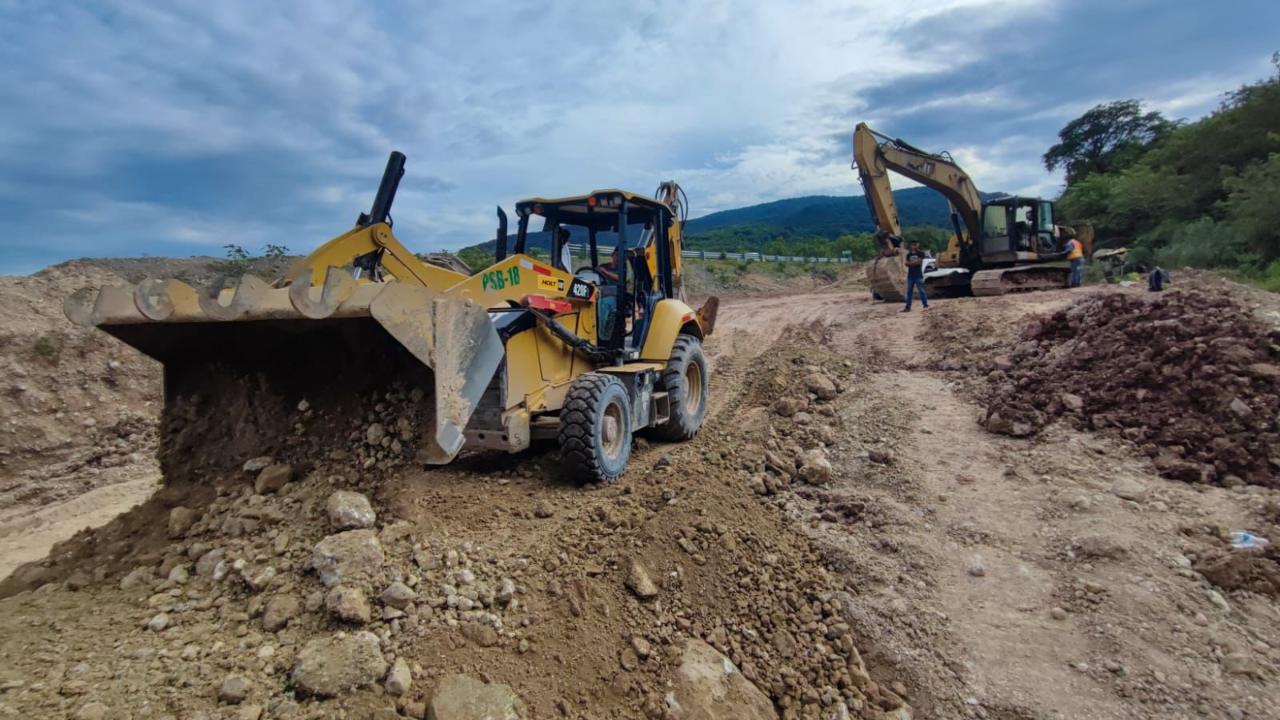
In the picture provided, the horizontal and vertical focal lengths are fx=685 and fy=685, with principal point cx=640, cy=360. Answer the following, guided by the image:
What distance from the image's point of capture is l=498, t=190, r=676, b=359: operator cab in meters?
5.97

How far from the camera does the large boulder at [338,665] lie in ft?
8.50

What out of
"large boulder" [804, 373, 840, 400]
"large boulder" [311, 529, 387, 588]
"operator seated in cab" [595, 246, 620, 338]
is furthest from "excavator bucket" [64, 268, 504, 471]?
"large boulder" [804, 373, 840, 400]

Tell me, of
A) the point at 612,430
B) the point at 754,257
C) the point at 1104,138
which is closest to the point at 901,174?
the point at 612,430

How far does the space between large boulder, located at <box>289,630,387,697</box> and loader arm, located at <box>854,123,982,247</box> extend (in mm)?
14028

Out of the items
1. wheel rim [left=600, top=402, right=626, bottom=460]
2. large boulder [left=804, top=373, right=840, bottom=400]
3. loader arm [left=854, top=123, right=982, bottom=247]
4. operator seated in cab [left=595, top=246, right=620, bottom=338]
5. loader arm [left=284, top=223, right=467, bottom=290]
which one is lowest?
large boulder [left=804, top=373, right=840, bottom=400]

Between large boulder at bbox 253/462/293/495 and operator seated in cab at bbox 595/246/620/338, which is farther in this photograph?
operator seated in cab at bbox 595/246/620/338

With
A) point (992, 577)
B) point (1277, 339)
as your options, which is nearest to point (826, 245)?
point (1277, 339)

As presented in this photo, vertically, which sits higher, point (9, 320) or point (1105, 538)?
point (9, 320)

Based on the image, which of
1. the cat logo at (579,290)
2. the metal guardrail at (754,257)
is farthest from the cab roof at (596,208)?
the metal guardrail at (754,257)

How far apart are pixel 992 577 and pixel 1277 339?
3931 mm

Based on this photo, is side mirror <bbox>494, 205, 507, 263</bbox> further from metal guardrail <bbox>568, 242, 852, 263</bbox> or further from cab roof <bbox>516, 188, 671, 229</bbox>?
metal guardrail <bbox>568, 242, 852, 263</bbox>

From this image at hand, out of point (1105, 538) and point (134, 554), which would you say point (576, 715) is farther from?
point (1105, 538)

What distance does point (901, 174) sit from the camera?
1507 cm

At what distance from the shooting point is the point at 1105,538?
13.4ft
